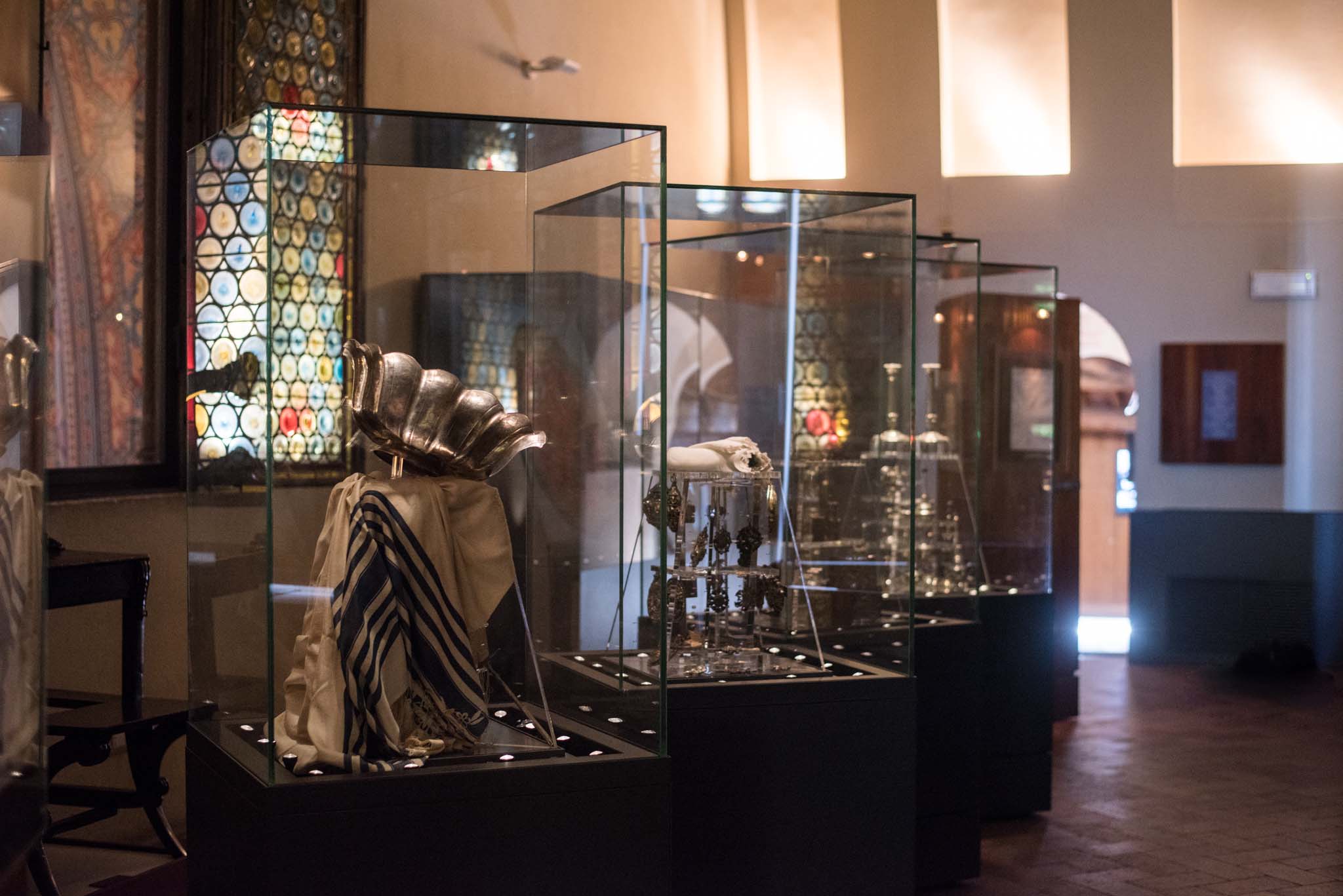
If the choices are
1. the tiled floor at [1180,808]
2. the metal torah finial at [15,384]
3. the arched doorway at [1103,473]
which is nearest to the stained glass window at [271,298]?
the metal torah finial at [15,384]

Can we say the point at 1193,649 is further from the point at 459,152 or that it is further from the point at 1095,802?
the point at 459,152

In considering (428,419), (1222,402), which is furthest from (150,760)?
(1222,402)

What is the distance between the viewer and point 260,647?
2.54 m

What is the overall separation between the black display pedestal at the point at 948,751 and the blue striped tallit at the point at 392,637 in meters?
2.14

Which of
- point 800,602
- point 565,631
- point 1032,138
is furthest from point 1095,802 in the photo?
point 1032,138

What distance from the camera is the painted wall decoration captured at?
4.56 metres

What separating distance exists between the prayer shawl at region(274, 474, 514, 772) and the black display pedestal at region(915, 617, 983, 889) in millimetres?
2105

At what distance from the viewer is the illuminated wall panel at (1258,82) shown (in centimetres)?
973

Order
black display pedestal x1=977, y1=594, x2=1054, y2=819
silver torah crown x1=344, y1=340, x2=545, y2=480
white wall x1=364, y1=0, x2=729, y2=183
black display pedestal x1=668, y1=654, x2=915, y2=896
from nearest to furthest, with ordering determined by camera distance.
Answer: silver torah crown x1=344, y1=340, x2=545, y2=480 < black display pedestal x1=668, y1=654, x2=915, y2=896 < black display pedestal x1=977, y1=594, x2=1054, y2=819 < white wall x1=364, y1=0, x2=729, y2=183

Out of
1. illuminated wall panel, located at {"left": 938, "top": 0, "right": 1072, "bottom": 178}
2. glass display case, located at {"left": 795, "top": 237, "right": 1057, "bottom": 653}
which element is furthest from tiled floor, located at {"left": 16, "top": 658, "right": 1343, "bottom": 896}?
illuminated wall panel, located at {"left": 938, "top": 0, "right": 1072, "bottom": 178}

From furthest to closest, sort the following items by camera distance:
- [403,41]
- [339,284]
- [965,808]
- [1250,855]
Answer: [403,41] → [1250,855] → [965,808] → [339,284]

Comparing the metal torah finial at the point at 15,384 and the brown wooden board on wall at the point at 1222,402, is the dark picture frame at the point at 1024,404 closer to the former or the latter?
the brown wooden board on wall at the point at 1222,402

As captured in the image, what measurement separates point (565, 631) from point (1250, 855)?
3.17 meters

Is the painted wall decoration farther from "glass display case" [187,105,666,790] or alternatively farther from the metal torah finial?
the metal torah finial
